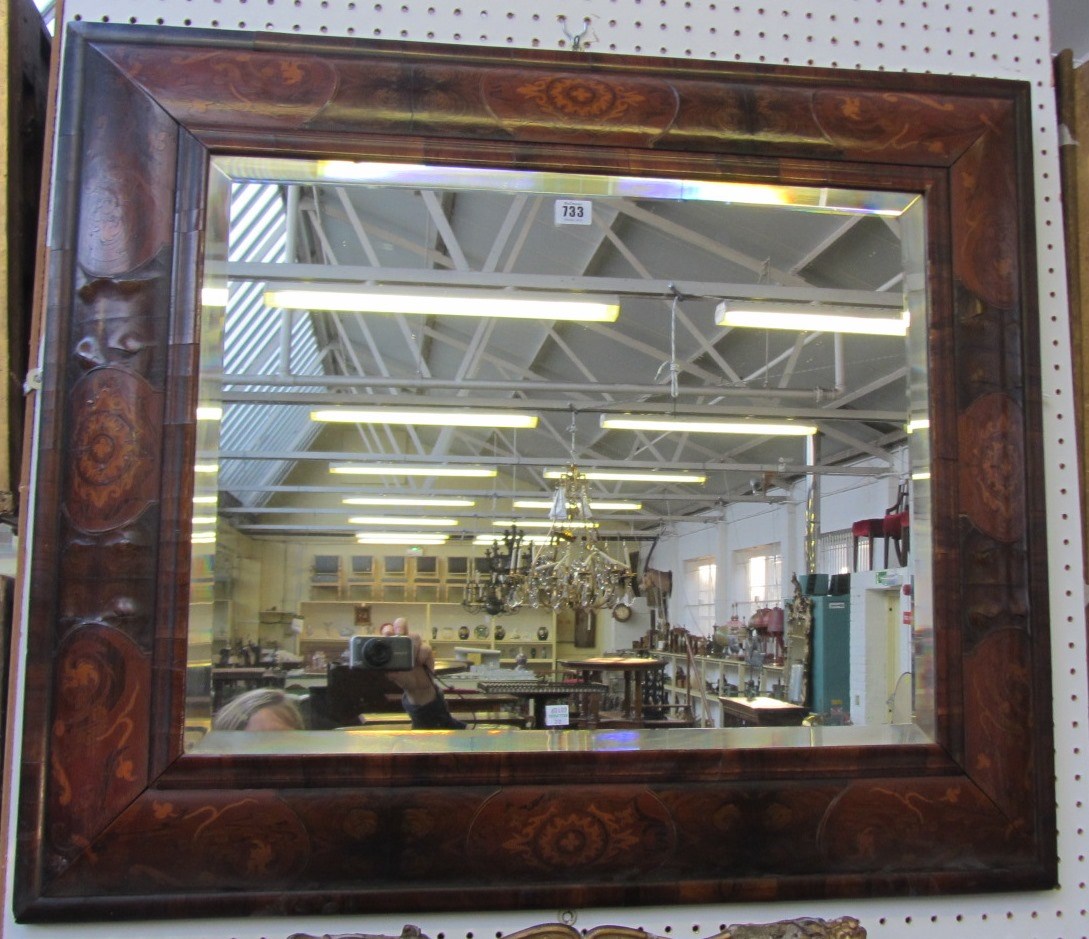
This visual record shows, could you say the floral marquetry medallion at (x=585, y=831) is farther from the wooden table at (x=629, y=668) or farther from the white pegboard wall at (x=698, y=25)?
the wooden table at (x=629, y=668)

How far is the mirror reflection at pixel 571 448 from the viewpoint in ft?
3.97

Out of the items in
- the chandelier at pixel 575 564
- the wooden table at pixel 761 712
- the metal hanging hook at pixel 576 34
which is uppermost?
the metal hanging hook at pixel 576 34

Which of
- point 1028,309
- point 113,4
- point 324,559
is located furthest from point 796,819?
point 324,559

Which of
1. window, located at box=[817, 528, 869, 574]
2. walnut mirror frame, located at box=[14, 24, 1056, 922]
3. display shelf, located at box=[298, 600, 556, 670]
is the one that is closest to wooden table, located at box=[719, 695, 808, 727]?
walnut mirror frame, located at box=[14, 24, 1056, 922]

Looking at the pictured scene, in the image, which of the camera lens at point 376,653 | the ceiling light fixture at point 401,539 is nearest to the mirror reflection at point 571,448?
the camera lens at point 376,653

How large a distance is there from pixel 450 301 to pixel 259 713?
277 centimetres

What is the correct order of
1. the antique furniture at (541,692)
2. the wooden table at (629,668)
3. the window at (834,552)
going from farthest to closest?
the window at (834,552) → the antique furniture at (541,692) → the wooden table at (629,668)

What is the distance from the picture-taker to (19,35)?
3.87 ft

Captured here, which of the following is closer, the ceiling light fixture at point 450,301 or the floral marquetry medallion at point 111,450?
the floral marquetry medallion at point 111,450

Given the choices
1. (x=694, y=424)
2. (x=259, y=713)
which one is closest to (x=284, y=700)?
(x=259, y=713)

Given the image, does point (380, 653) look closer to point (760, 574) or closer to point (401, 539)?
point (760, 574)

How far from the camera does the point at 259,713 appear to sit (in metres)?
1.40

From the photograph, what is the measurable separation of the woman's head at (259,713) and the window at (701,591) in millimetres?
12209

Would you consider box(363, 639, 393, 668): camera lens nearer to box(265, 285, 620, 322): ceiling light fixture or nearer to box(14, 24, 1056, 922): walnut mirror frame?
box(14, 24, 1056, 922): walnut mirror frame
